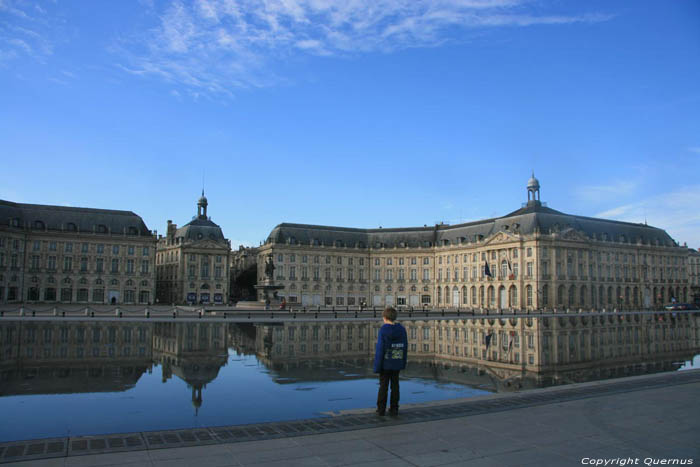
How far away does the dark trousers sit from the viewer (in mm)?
10492

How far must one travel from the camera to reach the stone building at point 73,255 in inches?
3408

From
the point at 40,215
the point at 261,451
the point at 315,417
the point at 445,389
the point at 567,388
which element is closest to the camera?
the point at 261,451

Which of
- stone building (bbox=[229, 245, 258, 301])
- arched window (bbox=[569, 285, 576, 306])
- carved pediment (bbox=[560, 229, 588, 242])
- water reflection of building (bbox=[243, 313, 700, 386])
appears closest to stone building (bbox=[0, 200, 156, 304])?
stone building (bbox=[229, 245, 258, 301])

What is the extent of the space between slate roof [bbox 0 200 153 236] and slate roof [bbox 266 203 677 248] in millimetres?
27067

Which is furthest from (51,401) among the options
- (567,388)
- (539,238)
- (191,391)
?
(539,238)

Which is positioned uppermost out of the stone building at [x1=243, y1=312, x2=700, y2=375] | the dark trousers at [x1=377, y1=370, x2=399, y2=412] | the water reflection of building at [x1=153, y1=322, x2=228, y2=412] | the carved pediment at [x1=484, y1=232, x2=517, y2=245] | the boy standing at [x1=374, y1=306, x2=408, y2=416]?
the carved pediment at [x1=484, y1=232, x2=517, y2=245]

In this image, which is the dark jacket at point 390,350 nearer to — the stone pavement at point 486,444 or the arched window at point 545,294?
the stone pavement at point 486,444

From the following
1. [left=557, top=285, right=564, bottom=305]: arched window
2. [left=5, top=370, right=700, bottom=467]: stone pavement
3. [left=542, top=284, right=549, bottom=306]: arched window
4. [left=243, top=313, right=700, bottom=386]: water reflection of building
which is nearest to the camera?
[left=5, top=370, right=700, bottom=467]: stone pavement

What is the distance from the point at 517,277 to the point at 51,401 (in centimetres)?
9010

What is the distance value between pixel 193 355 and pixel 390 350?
43.6 ft

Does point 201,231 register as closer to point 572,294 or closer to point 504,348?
point 572,294

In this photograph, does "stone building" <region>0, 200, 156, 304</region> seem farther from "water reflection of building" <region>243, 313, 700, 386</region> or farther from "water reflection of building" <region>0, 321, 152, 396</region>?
"water reflection of building" <region>243, 313, 700, 386</region>

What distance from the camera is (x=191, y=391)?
555 inches

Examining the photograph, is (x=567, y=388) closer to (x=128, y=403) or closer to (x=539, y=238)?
(x=128, y=403)
